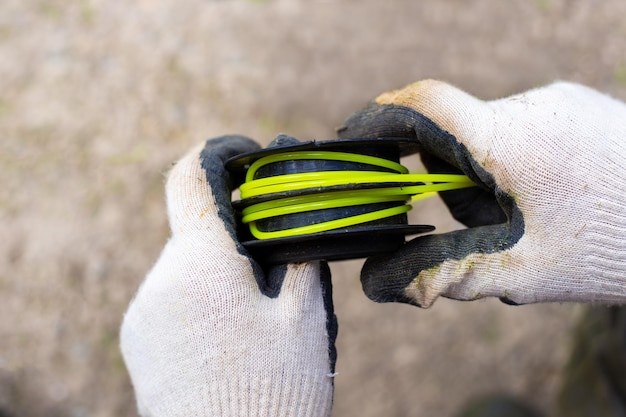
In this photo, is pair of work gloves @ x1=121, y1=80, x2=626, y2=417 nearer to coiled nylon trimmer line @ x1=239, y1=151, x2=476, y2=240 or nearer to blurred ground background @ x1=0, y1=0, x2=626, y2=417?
coiled nylon trimmer line @ x1=239, y1=151, x2=476, y2=240

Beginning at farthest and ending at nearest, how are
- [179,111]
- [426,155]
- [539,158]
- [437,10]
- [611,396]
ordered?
1. [437,10]
2. [179,111]
3. [611,396]
4. [426,155]
5. [539,158]

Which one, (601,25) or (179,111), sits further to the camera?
(601,25)

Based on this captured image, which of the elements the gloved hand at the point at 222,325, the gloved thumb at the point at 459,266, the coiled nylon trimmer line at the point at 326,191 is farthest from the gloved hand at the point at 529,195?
the gloved hand at the point at 222,325

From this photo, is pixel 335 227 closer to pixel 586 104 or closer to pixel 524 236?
pixel 524 236

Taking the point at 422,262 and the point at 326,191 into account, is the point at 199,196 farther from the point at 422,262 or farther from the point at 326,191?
the point at 422,262

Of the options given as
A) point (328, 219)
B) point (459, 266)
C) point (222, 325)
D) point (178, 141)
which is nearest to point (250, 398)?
point (222, 325)

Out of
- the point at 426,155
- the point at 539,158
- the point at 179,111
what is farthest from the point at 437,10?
the point at 539,158
